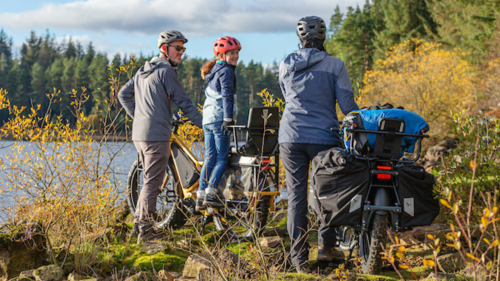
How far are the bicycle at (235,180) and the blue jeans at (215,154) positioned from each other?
0.13 metres

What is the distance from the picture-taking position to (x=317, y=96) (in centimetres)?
459

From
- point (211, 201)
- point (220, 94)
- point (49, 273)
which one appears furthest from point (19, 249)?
point (220, 94)

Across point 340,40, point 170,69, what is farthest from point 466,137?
point 340,40

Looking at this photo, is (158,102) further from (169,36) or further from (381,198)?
(381,198)

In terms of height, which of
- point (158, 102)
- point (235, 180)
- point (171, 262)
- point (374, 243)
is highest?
point (158, 102)

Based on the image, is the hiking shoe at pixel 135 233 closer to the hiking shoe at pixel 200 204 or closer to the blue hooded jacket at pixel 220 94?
Result: the hiking shoe at pixel 200 204

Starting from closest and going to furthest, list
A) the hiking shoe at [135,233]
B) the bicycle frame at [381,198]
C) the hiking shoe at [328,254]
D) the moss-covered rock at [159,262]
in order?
the bicycle frame at [381,198] < the hiking shoe at [328,254] < the moss-covered rock at [159,262] < the hiking shoe at [135,233]

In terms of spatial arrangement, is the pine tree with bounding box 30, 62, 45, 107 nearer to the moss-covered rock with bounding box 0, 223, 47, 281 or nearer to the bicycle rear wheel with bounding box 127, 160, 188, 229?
the bicycle rear wheel with bounding box 127, 160, 188, 229

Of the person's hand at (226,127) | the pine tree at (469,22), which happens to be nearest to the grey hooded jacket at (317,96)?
the person's hand at (226,127)

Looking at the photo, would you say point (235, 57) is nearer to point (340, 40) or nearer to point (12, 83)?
point (340, 40)

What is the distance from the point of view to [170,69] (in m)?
5.65

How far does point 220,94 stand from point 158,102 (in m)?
0.70

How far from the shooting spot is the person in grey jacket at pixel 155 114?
18.4 feet

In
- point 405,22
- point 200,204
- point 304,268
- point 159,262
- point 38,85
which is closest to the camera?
point 304,268
